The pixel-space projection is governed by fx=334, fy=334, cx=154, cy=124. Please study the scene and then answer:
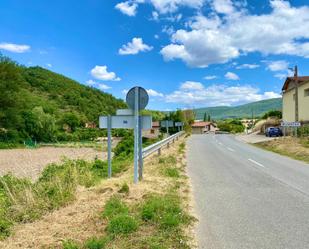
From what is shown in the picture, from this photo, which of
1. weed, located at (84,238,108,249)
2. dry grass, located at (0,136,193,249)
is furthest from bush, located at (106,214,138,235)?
weed, located at (84,238,108,249)

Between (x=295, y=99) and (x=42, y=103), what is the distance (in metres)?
77.3

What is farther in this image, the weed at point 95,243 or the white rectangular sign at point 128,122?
the white rectangular sign at point 128,122

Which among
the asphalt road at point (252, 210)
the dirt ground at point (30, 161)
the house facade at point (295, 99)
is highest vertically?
the house facade at point (295, 99)

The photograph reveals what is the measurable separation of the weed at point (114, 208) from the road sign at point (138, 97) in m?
3.15

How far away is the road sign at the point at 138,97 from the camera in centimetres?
943

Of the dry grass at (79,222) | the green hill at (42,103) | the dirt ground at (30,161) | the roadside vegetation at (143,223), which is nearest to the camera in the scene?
Answer: the roadside vegetation at (143,223)

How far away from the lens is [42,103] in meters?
98.1

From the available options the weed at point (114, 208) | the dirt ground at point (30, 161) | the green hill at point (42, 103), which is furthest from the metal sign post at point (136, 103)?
the green hill at point (42, 103)

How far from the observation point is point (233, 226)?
5918 millimetres

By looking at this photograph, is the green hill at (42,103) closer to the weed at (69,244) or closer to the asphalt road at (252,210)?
the asphalt road at (252,210)

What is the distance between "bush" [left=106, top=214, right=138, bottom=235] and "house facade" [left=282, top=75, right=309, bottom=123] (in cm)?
3674

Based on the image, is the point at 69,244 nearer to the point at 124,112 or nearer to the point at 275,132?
the point at 124,112

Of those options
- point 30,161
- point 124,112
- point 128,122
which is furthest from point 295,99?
point 128,122

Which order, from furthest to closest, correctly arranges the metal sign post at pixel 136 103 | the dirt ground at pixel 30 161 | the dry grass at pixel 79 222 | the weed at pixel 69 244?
the dirt ground at pixel 30 161
the metal sign post at pixel 136 103
the dry grass at pixel 79 222
the weed at pixel 69 244
